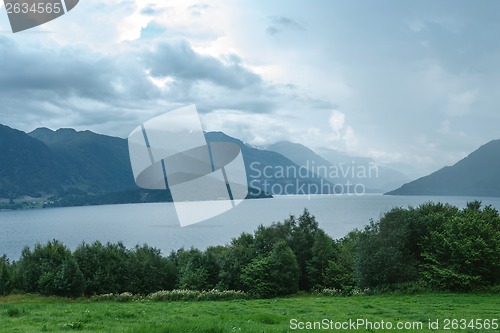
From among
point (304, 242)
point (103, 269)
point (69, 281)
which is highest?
point (304, 242)

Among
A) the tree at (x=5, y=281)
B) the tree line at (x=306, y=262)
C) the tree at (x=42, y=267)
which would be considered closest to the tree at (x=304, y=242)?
the tree line at (x=306, y=262)

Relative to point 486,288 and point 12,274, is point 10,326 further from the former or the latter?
point 12,274

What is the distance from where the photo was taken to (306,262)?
169 ft

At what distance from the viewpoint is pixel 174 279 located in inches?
2084

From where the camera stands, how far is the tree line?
33.9 m

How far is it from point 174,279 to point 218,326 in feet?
140

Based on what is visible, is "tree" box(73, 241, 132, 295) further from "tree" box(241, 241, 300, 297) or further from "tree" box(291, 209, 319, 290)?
"tree" box(291, 209, 319, 290)

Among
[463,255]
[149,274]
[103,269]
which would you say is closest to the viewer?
[463,255]

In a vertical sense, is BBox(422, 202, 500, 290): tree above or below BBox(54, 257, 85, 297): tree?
above

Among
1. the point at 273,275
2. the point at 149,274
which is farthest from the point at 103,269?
the point at 273,275

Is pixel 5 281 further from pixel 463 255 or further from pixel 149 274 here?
pixel 463 255

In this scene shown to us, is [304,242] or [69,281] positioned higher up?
[304,242]

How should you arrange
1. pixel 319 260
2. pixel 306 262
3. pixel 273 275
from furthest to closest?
pixel 306 262
pixel 319 260
pixel 273 275

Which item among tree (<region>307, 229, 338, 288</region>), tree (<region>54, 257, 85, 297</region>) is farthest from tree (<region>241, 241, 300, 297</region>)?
tree (<region>54, 257, 85, 297</region>)
